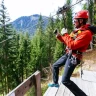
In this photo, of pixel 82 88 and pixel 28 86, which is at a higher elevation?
pixel 28 86

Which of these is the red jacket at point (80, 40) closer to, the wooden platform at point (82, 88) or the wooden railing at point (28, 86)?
the wooden railing at point (28, 86)

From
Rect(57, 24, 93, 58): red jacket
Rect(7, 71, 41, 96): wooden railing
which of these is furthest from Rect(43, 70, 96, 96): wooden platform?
Rect(57, 24, 93, 58): red jacket

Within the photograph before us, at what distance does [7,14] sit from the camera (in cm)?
4616

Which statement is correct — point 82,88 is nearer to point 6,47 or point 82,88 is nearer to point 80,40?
point 80,40

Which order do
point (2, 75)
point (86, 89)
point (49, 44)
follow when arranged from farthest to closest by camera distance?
point (49, 44), point (2, 75), point (86, 89)

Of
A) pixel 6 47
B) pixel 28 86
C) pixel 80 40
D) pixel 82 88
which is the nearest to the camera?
pixel 28 86

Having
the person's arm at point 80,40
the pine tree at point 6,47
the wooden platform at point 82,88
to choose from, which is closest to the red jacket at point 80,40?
the person's arm at point 80,40

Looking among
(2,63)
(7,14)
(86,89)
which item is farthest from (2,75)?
(86,89)

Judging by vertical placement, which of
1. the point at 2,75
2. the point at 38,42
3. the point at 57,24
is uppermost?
the point at 57,24

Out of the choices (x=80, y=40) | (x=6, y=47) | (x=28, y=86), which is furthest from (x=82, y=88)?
(x=6, y=47)

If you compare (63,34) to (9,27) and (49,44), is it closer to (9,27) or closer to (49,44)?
(9,27)

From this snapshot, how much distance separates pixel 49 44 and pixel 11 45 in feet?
89.9

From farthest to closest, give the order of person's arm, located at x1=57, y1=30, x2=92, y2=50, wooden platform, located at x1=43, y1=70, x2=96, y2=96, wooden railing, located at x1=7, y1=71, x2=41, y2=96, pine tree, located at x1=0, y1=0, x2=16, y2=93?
pine tree, located at x1=0, y1=0, x2=16, y2=93 → wooden platform, located at x1=43, y1=70, x2=96, y2=96 → person's arm, located at x1=57, y1=30, x2=92, y2=50 → wooden railing, located at x1=7, y1=71, x2=41, y2=96

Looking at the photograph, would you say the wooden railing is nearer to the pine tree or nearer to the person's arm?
the person's arm
